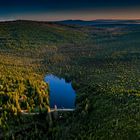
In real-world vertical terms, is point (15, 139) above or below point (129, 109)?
below

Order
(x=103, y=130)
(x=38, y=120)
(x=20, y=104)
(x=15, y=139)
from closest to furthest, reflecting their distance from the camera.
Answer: (x=103, y=130) → (x=15, y=139) → (x=38, y=120) → (x=20, y=104)

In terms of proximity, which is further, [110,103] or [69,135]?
[110,103]

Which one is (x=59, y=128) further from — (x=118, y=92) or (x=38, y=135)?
(x=118, y=92)

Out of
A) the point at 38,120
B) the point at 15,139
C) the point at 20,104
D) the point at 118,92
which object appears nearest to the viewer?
the point at 15,139

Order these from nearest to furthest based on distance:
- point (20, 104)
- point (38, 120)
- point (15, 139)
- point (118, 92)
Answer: point (15, 139), point (38, 120), point (20, 104), point (118, 92)

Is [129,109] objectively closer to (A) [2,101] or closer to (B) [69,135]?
(B) [69,135]

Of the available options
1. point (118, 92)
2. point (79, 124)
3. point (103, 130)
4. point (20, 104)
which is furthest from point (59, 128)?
point (118, 92)

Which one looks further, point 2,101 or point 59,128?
point 2,101

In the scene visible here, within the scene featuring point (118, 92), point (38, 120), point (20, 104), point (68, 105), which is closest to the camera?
point (38, 120)

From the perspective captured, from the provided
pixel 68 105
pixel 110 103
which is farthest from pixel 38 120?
pixel 68 105
